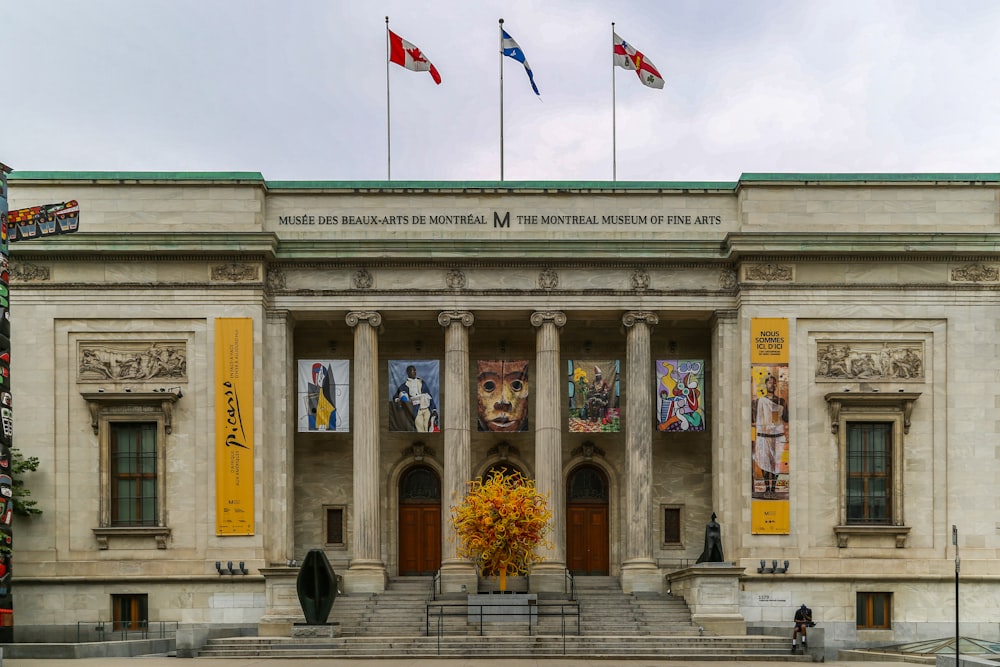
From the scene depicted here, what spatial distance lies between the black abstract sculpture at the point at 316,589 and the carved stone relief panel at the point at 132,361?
813 centimetres

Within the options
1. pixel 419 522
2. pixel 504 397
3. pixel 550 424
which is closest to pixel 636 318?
pixel 550 424

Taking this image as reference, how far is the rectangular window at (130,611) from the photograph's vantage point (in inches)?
1443

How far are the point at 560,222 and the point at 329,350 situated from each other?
907cm

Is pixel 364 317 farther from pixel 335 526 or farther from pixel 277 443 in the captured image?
pixel 335 526

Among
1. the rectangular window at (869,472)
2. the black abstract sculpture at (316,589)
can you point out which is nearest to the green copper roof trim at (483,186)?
the rectangular window at (869,472)

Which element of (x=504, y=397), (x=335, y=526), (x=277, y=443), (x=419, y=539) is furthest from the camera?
(x=419, y=539)

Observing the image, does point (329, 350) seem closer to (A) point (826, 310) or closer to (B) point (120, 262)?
(B) point (120, 262)

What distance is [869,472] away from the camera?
3766 cm

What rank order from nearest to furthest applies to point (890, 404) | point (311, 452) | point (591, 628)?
point (591, 628) < point (890, 404) < point (311, 452)

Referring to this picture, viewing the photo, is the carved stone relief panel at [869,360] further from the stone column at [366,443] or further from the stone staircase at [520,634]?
the stone column at [366,443]

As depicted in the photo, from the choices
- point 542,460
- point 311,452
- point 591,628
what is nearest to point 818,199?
point 542,460

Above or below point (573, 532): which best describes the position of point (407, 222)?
above

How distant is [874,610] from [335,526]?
57.3 feet

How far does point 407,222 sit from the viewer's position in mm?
39125
